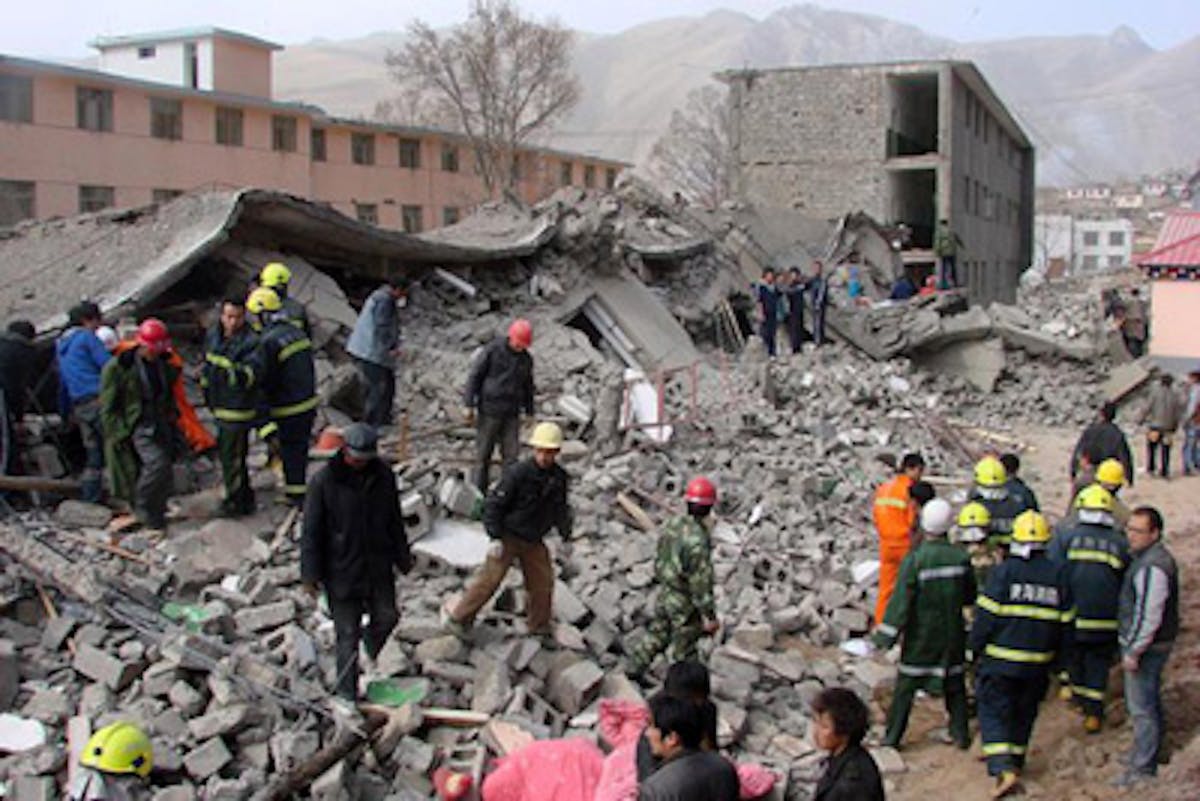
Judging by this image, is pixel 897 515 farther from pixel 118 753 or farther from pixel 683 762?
pixel 118 753

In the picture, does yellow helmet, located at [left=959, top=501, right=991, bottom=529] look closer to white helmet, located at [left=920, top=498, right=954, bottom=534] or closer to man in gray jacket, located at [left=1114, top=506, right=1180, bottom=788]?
white helmet, located at [left=920, top=498, right=954, bottom=534]

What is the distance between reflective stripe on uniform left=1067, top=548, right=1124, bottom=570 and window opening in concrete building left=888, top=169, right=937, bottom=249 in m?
25.7

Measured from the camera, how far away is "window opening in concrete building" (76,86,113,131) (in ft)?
102

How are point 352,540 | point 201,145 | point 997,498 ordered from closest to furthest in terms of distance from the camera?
point 352,540 → point 997,498 → point 201,145

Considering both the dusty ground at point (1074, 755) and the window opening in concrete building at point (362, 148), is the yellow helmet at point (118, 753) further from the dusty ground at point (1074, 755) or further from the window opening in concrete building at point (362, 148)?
the window opening in concrete building at point (362, 148)

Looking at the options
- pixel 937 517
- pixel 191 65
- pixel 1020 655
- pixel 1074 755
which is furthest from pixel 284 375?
pixel 191 65

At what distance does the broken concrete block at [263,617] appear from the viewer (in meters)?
7.17

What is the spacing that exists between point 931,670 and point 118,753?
4.45 meters

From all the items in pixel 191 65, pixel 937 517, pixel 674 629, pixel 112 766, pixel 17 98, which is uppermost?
pixel 191 65

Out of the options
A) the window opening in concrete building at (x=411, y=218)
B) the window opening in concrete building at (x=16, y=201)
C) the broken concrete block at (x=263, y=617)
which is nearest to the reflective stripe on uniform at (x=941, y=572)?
the broken concrete block at (x=263, y=617)

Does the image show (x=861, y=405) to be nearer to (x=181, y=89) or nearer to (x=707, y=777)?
(x=707, y=777)

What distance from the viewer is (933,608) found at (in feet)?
22.5

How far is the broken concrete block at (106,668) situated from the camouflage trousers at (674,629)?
2954 millimetres

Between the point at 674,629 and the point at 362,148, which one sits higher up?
the point at 362,148
